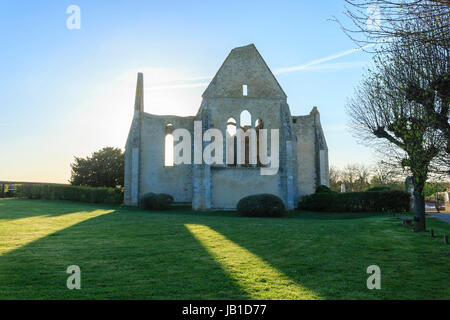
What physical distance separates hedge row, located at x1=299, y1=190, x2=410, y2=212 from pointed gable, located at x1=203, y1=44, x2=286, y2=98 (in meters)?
8.36

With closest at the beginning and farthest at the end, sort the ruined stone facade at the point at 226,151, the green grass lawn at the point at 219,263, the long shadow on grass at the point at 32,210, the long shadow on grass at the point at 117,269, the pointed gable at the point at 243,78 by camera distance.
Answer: the long shadow on grass at the point at 117,269, the green grass lawn at the point at 219,263, the long shadow on grass at the point at 32,210, the ruined stone facade at the point at 226,151, the pointed gable at the point at 243,78

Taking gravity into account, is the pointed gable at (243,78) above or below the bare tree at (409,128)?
above

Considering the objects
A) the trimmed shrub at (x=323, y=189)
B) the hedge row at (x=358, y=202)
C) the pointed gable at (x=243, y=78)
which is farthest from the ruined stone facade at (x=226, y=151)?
the trimmed shrub at (x=323, y=189)

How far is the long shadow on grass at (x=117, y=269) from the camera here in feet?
16.4

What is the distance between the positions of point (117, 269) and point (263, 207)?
14308 mm

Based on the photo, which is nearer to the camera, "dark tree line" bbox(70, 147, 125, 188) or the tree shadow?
the tree shadow

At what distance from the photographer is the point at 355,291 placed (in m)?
5.28

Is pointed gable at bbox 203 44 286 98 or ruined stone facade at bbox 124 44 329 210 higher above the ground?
pointed gable at bbox 203 44 286 98

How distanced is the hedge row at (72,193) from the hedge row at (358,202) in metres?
15.7

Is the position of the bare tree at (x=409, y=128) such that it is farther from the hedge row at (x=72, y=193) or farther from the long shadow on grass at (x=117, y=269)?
the hedge row at (x=72, y=193)

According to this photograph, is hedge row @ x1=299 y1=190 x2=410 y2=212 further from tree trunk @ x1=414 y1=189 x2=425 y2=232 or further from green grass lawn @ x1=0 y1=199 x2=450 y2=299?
green grass lawn @ x1=0 y1=199 x2=450 y2=299

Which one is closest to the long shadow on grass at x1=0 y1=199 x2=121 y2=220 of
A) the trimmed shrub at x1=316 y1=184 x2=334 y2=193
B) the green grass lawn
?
the green grass lawn

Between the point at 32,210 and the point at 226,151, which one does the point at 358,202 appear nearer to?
the point at 226,151

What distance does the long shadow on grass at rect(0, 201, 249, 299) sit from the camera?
16.4 ft
